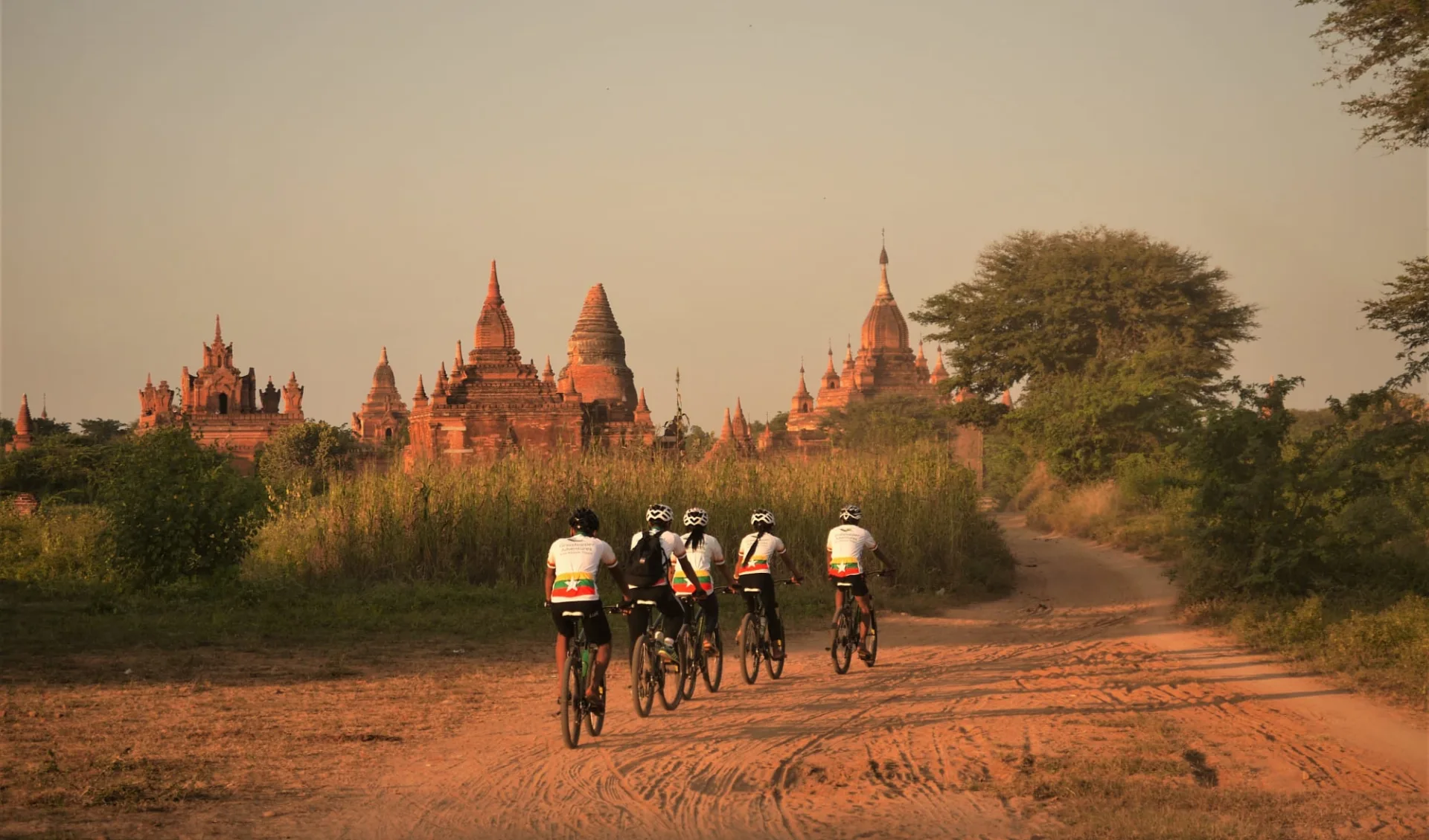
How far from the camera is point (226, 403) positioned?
5506cm

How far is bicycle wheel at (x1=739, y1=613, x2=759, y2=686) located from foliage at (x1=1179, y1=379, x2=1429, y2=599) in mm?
5941

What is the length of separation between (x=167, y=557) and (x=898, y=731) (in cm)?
990

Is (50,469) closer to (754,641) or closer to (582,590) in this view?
(754,641)

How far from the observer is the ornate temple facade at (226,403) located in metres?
51.8

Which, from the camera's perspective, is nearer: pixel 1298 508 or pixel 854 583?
pixel 854 583

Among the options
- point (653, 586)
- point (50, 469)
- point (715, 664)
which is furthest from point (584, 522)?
point (50, 469)

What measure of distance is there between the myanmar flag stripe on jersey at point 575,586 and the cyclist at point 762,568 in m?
2.50

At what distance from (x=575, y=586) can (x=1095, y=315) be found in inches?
1206

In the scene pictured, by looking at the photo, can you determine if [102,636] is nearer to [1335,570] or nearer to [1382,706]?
[1382,706]

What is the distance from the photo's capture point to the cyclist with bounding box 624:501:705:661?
8.66 m

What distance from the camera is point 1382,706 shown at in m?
9.23

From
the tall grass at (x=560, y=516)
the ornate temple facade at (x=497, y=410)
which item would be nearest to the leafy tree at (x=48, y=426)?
the ornate temple facade at (x=497, y=410)

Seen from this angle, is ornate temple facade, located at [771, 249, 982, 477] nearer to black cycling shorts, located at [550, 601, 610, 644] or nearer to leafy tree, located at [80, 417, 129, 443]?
leafy tree, located at [80, 417, 129, 443]

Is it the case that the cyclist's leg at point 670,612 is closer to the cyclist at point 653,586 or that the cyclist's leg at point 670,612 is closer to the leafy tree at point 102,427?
the cyclist at point 653,586
